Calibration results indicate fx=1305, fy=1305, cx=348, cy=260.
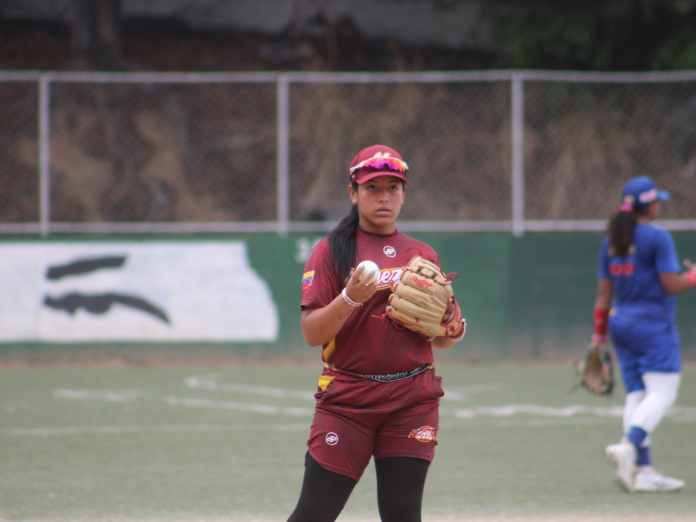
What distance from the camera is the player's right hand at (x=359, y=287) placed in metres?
5.04

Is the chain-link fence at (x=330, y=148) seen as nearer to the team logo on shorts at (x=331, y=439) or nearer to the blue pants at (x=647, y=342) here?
the blue pants at (x=647, y=342)

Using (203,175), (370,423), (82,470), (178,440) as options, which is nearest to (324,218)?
(203,175)

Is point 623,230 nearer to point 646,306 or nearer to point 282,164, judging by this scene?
point 646,306

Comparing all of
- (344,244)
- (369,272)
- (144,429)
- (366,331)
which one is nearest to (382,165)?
(344,244)

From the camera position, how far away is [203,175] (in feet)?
72.3

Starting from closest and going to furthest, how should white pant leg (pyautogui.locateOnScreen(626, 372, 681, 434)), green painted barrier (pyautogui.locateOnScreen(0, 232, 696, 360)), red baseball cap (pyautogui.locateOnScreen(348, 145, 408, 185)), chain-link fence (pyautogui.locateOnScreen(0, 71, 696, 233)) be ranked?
red baseball cap (pyautogui.locateOnScreen(348, 145, 408, 185)), white pant leg (pyautogui.locateOnScreen(626, 372, 681, 434)), green painted barrier (pyautogui.locateOnScreen(0, 232, 696, 360)), chain-link fence (pyautogui.locateOnScreen(0, 71, 696, 233))

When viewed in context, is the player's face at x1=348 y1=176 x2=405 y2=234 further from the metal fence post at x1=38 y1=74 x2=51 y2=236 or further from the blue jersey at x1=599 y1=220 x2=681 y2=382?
the metal fence post at x1=38 y1=74 x2=51 y2=236

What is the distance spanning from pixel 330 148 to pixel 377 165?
16.2 meters

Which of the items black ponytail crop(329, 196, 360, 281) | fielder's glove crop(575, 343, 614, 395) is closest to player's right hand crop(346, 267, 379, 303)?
black ponytail crop(329, 196, 360, 281)

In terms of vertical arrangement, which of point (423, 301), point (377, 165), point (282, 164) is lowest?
point (423, 301)

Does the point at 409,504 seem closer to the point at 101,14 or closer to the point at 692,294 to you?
the point at 692,294

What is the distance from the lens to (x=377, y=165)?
538 cm

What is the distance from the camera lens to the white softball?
16.5 ft

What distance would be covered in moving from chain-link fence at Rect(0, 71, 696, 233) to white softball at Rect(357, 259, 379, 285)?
44.0 feet
